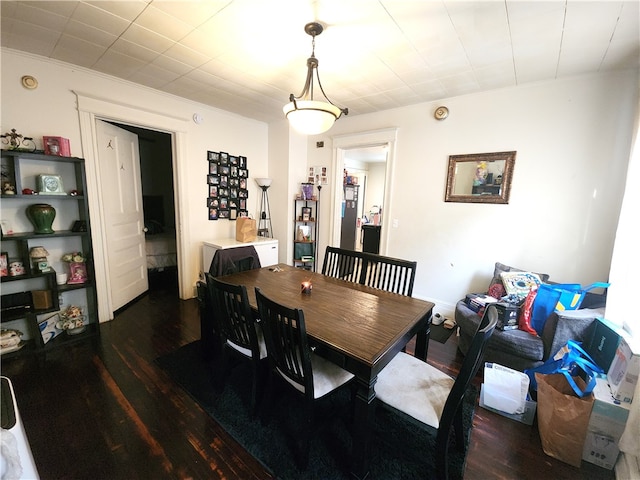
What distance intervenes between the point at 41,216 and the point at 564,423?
13.0 feet

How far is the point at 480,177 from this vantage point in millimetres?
2799

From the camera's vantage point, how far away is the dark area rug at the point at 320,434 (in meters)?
1.39

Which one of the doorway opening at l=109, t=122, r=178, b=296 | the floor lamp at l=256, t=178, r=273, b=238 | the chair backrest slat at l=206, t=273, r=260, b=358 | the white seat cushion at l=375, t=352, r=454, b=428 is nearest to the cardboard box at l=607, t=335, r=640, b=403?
the white seat cushion at l=375, t=352, r=454, b=428

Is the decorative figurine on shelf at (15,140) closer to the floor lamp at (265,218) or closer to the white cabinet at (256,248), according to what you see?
the white cabinet at (256,248)

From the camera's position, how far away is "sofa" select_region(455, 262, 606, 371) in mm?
1871

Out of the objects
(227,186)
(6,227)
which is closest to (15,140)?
(6,227)

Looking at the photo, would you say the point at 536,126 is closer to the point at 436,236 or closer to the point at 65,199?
the point at 436,236

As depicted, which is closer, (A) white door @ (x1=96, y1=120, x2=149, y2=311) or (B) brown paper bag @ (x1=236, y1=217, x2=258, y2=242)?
(A) white door @ (x1=96, y1=120, x2=149, y2=311)

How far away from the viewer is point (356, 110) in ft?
11.2

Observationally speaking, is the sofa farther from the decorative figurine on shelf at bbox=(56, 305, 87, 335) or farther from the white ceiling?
the decorative figurine on shelf at bbox=(56, 305, 87, 335)

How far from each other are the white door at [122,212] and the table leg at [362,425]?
2.92 metres

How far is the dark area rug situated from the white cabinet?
1.59 metres

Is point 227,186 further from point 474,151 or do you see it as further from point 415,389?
point 415,389

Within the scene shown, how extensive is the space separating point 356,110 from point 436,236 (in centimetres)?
188
